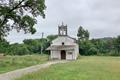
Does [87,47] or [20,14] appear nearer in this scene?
[20,14]

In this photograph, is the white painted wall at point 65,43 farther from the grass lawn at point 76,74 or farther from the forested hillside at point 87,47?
the grass lawn at point 76,74

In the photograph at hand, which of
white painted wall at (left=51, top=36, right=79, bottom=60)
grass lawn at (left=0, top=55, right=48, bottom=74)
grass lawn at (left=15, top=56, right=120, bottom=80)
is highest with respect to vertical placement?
white painted wall at (left=51, top=36, right=79, bottom=60)

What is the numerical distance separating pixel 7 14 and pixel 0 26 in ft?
5.73

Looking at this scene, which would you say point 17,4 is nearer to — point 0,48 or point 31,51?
point 0,48

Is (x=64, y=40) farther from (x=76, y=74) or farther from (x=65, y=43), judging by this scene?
(x=76, y=74)

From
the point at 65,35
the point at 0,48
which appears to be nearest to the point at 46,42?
the point at 65,35

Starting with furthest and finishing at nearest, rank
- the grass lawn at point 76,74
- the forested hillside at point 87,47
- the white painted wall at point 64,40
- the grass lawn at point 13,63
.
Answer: the forested hillside at point 87,47
the white painted wall at point 64,40
the grass lawn at point 13,63
the grass lawn at point 76,74

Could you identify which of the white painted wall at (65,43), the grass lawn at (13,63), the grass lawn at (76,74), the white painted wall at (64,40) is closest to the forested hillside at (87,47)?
the white painted wall at (64,40)

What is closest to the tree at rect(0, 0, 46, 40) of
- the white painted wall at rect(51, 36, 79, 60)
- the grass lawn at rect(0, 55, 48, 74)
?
the grass lawn at rect(0, 55, 48, 74)

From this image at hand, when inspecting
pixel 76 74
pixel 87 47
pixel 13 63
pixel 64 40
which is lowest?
pixel 76 74

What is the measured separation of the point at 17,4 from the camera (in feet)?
127

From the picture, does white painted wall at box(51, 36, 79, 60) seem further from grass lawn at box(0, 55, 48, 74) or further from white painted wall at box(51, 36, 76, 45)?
grass lawn at box(0, 55, 48, 74)

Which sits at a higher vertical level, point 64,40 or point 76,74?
point 64,40

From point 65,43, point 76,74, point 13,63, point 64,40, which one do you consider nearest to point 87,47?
point 64,40
